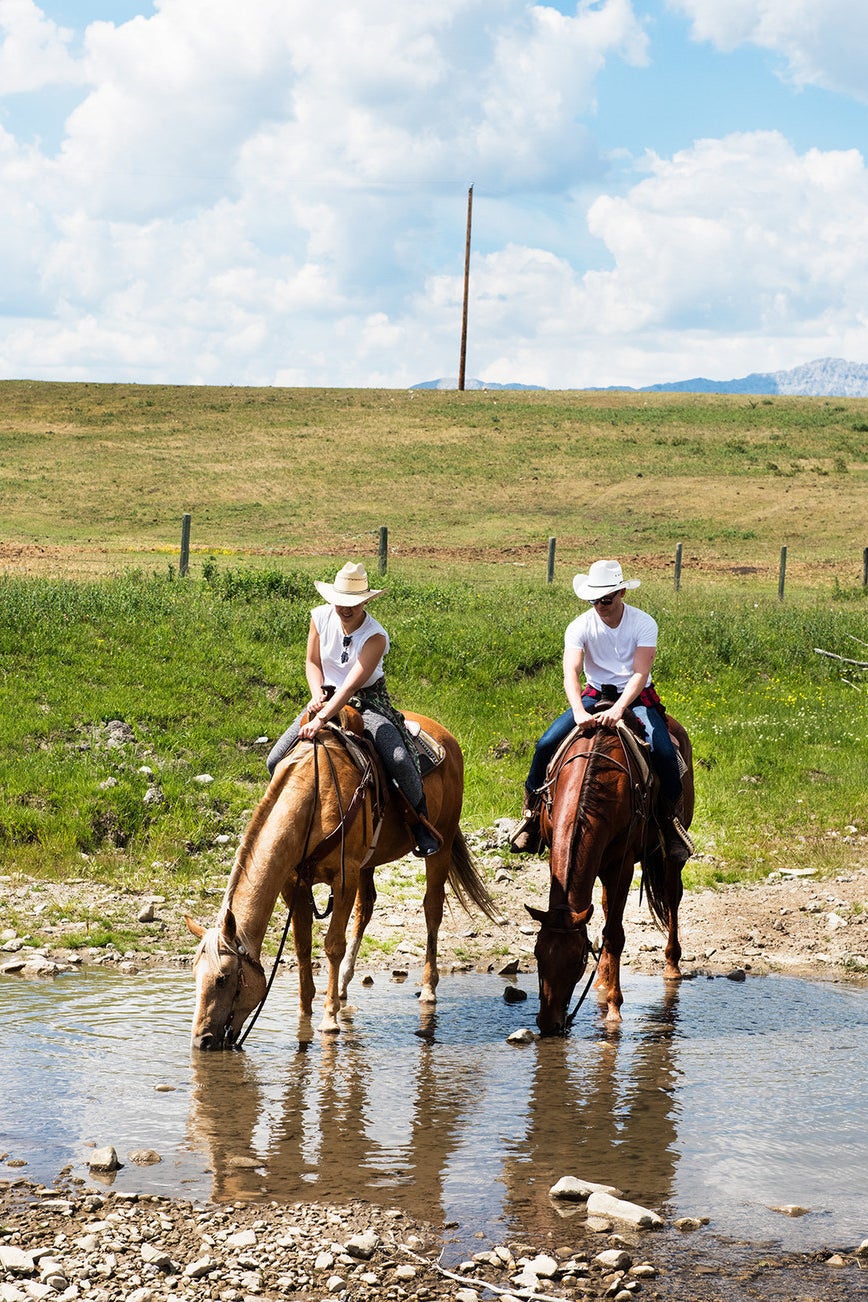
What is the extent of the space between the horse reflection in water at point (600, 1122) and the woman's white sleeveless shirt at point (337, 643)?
8.73 ft

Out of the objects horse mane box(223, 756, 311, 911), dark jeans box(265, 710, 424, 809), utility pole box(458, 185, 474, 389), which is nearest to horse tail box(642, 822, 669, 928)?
dark jeans box(265, 710, 424, 809)

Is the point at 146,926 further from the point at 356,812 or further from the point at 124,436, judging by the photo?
the point at 124,436

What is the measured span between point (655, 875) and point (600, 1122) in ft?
10.6

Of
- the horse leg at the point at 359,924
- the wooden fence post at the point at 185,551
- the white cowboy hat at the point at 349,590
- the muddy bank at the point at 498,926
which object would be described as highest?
the wooden fence post at the point at 185,551

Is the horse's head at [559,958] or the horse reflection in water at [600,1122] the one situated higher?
the horse's head at [559,958]

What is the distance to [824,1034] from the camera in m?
8.61

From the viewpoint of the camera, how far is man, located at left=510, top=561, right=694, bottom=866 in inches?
360

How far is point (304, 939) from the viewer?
335 inches

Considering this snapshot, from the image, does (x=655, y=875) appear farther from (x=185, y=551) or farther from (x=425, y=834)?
(x=185, y=551)

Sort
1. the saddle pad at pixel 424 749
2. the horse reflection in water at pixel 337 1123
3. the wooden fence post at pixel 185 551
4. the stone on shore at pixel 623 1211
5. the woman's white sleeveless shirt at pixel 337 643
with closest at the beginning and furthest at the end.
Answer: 1. the stone on shore at pixel 623 1211
2. the horse reflection in water at pixel 337 1123
3. the woman's white sleeveless shirt at pixel 337 643
4. the saddle pad at pixel 424 749
5. the wooden fence post at pixel 185 551

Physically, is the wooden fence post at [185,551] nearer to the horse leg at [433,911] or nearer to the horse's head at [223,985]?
the horse leg at [433,911]

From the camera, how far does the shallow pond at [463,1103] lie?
19.7 feet

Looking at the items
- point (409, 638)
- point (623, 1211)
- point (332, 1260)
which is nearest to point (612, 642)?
point (623, 1211)

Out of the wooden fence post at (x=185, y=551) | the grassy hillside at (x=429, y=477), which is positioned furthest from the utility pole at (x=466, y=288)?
the wooden fence post at (x=185, y=551)
